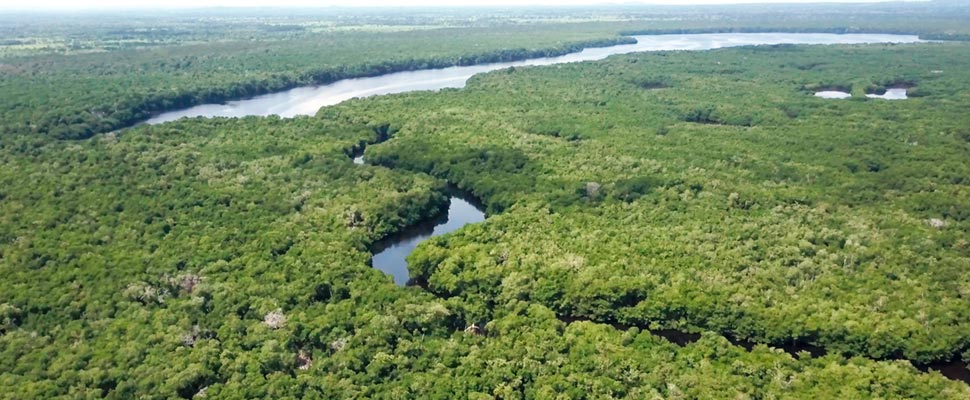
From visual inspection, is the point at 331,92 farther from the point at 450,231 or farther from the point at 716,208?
Answer: the point at 716,208

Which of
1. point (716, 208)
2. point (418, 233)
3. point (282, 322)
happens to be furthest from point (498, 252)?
point (716, 208)

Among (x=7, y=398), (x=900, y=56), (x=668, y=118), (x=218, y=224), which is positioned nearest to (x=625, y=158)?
(x=668, y=118)

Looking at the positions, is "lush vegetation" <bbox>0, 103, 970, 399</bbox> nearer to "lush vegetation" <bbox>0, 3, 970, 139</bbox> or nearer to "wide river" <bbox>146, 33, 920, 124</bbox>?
"lush vegetation" <bbox>0, 3, 970, 139</bbox>

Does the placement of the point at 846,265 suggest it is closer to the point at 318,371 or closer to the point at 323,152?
the point at 318,371

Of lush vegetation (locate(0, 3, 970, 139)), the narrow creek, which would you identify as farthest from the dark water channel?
lush vegetation (locate(0, 3, 970, 139))

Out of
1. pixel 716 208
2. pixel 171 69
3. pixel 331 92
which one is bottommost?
pixel 716 208

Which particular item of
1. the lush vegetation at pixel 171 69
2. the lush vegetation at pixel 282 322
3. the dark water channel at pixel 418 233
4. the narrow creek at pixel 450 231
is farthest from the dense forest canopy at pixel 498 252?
the lush vegetation at pixel 171 69

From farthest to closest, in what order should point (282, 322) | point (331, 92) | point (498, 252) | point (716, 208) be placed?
1. point (331, 92)
2. point (716, 208)
3. point (498, 252)
4. point (282, 322)

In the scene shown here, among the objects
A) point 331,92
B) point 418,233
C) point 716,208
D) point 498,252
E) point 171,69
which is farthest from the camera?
point 171,69
